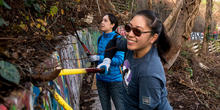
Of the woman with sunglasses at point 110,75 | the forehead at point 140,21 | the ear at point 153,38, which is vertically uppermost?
the forehead at point 140,21

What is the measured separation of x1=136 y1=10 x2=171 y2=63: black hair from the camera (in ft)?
5.13

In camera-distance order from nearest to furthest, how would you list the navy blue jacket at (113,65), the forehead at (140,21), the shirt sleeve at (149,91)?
the shirt sleeve at (149,91) < the forehead at (140,21) < the navy blue jacket at (113,65)

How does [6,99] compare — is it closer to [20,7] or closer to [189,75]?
[20,7]

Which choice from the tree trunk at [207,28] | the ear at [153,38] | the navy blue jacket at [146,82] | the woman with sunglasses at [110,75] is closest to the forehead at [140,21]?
the ear at [153,38]

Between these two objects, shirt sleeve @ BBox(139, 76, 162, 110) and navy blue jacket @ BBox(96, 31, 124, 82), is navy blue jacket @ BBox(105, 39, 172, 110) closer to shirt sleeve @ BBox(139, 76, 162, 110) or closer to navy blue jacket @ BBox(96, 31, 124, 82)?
shirt sleeve @ BBox(139, 76, 162, 110)

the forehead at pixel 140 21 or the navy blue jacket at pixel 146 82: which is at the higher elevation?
the forehead at pixel 140 21

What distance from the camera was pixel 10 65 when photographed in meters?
1.16

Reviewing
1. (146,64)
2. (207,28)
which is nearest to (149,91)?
(146,64)

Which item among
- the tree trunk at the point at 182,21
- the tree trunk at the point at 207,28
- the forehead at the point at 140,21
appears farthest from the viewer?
the tree trunk at the point at 207,28

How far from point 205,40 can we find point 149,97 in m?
9.43

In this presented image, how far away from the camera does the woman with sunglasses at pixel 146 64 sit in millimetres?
1368

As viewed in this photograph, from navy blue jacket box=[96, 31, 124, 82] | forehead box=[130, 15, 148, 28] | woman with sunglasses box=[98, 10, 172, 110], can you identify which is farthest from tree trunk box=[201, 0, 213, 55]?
forehead box=[130, 15, 148, 28]

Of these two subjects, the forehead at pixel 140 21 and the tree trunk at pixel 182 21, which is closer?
the forehead at pixel 140 21

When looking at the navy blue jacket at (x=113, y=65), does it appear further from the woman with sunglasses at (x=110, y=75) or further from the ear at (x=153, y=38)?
the ear at (x=153, y=38)
